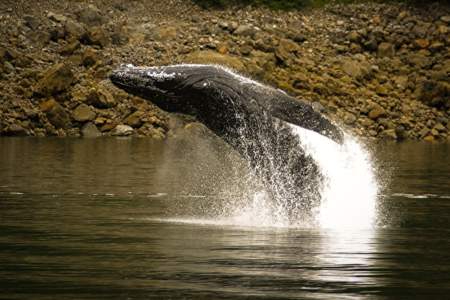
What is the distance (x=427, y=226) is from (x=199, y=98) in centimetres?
394

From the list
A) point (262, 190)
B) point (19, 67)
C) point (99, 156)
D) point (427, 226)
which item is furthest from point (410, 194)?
point (19, 67)

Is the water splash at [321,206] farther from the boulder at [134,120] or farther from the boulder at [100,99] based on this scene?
the boulder at [100,99]

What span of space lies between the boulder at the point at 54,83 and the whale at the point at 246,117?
110 ft

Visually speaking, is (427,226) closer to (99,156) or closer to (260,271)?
(260,271)

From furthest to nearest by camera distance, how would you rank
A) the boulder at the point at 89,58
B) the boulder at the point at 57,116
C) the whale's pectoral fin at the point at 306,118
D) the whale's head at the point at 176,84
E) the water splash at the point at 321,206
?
the boulder at the point at 89,58 → the boulder at the point at 57,116 → the whale's head at the point at 176,84 → the water splash at the point at 321,206 → the whale's pectoral fin at the point at 306,118

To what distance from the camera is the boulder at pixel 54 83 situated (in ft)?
176

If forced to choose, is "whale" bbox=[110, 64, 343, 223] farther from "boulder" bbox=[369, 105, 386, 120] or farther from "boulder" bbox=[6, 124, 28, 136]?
"boulder" bbox=[369, 105, 386, 120]

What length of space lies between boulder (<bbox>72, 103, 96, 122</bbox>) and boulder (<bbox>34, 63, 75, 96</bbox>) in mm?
1146

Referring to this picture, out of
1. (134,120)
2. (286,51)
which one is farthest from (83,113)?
(286,51)

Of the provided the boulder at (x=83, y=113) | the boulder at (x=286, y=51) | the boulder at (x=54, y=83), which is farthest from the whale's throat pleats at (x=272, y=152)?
the boulder at (x=286, y=51)

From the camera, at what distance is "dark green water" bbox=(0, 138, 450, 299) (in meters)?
12.4

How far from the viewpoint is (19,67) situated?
183ft

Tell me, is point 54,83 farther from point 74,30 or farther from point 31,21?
point 31,21

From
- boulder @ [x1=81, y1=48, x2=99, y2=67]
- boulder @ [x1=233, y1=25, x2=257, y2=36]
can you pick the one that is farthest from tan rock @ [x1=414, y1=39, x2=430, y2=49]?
boulder @ [x1=81, y1=48, x2=99, y2=67]
